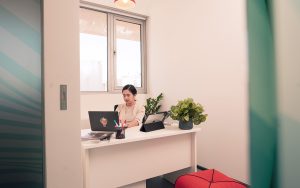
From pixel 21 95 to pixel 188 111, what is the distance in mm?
1558

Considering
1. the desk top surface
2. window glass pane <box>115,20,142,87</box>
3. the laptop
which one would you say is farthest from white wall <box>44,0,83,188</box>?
window glass pane <box>115,20,142,87</box>

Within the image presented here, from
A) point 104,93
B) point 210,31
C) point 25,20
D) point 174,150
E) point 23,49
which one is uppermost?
point 210,31

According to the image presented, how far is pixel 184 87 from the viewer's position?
357 centimetres

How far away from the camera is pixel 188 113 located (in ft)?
7.10

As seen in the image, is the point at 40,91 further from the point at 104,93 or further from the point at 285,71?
the point at 104,93

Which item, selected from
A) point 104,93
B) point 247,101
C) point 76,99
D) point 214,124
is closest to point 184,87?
point 214,124

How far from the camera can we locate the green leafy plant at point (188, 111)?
2.12m

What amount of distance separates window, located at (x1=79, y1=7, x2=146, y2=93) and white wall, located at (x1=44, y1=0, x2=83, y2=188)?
106 inches

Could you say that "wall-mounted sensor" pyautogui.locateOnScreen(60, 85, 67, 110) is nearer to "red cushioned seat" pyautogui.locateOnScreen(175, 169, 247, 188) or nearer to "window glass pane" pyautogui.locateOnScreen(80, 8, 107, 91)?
"red cushioned seat" pyautogui.locateOnScreen(175, 169, 247, 188)

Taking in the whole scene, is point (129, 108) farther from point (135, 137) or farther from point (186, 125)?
point (135, 137)

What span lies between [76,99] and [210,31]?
2.53 metres

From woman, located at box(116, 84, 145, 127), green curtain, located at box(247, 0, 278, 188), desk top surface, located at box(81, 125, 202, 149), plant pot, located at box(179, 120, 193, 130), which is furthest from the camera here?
woman, located at box(116, 84, 145, 127)

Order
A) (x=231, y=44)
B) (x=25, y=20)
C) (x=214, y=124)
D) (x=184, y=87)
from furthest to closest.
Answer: (x=184, y=87) < (x=214, y=124) < (x=231, y=44) < (x=25, y=20)

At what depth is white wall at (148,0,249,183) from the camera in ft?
8.93
